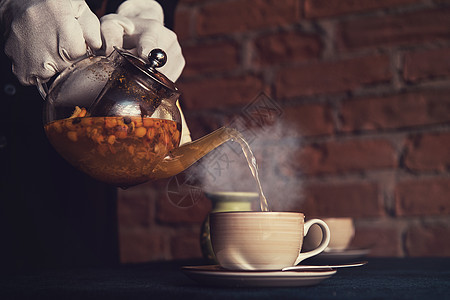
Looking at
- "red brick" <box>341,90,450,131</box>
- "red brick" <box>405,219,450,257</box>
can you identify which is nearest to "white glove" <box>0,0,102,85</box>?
"red brick" <box>341,90,450,131</box>

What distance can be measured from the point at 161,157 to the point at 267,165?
59cm

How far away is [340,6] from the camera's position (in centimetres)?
121

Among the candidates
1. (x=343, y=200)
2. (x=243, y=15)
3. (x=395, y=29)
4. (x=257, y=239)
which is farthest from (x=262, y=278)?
(x=243, y=15)

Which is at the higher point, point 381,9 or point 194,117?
point 381,9

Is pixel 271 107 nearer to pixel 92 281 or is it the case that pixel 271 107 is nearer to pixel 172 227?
pixel 172 227

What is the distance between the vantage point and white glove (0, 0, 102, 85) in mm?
692

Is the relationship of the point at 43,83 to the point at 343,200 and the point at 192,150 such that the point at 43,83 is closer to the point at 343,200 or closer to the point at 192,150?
the point at 192,150

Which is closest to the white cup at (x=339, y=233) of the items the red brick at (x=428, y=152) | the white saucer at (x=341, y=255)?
the white saucer at (x=341, y=255)

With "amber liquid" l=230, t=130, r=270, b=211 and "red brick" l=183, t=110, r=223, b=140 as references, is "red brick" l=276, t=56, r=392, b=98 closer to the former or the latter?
"red brick" l=183, t=110, r=223, b=140

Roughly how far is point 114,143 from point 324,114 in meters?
0.68

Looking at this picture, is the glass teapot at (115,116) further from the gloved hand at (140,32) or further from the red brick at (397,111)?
the red brick at (397,111)

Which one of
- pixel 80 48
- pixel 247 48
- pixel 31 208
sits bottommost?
pixel 31 208

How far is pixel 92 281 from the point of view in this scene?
603mm

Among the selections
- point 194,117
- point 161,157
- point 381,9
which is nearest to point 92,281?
point 161,157
